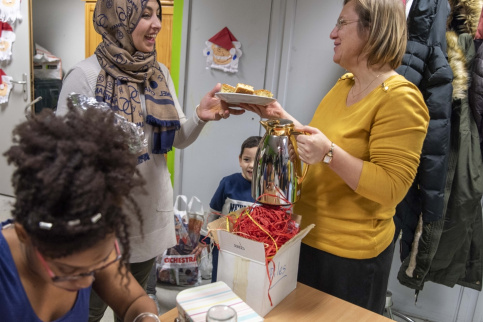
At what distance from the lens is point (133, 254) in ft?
4.67

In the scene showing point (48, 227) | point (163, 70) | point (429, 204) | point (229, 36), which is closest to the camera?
point (48, 227)

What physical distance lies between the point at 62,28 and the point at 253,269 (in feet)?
15.1

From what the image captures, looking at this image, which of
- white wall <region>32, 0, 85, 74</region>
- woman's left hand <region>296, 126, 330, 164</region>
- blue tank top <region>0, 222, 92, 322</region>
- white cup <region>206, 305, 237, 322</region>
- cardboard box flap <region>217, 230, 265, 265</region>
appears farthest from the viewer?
white wall <region>32, 0, 85, 74</region>

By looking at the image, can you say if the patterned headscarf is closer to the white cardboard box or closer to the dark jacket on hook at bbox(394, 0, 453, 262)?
the white cardboard box

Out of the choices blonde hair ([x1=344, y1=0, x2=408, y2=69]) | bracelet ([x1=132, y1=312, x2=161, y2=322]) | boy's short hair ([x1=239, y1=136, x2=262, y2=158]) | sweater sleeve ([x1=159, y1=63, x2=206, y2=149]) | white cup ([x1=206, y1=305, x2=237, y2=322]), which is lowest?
bracelet ([x1=132, y1=312, x2=161, y2=322])

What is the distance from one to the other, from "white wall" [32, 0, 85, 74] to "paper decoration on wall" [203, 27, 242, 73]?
2.80 m

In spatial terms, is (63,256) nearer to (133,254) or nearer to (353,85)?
(133,254)

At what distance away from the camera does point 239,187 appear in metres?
2.41

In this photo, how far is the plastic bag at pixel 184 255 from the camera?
2.52 meters

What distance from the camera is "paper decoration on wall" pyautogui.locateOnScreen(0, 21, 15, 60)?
139 inches

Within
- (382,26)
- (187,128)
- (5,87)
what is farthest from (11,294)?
Result: (5,87)

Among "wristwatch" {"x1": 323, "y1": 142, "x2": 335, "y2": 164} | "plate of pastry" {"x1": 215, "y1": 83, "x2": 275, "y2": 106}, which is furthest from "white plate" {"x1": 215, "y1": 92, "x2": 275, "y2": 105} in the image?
"wristwatch" {"x1": 323, "y1": 142, "x2": 335, "y2": 164}

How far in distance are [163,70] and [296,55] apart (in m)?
0.89

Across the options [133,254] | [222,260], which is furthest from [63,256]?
[133,254]
